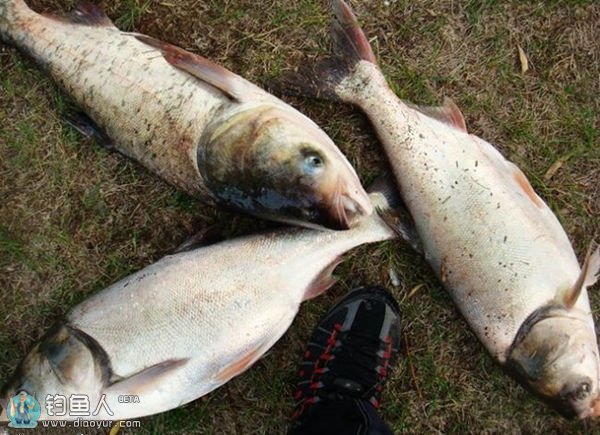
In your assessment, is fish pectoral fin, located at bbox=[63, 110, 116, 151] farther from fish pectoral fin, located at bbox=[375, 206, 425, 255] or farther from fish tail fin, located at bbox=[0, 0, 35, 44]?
fish pectoral fin, located at bbox=[375, 206, 425, 255]

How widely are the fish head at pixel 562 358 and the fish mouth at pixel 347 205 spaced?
1009 millimetres

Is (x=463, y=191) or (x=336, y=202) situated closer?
(x=336, y=202)

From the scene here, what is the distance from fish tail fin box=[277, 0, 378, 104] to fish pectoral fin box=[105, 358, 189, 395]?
160 cm

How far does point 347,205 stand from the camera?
3.02m

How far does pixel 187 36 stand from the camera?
373 cm

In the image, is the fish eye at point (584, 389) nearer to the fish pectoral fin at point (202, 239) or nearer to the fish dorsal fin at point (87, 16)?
the fish pectoral fin at point (202, 239)

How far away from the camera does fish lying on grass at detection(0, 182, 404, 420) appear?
326 centimetres

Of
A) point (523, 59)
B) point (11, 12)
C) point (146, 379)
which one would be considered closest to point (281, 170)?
point (146, 379)

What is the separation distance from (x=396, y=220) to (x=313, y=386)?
1.08 metres


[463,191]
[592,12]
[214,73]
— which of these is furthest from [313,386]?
[592,12]

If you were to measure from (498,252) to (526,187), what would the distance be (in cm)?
40

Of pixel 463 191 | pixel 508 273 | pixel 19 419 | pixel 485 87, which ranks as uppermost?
pixel 485 87

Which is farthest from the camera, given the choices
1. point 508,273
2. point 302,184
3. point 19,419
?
point 19,419

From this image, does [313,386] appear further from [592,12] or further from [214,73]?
[592,12]
